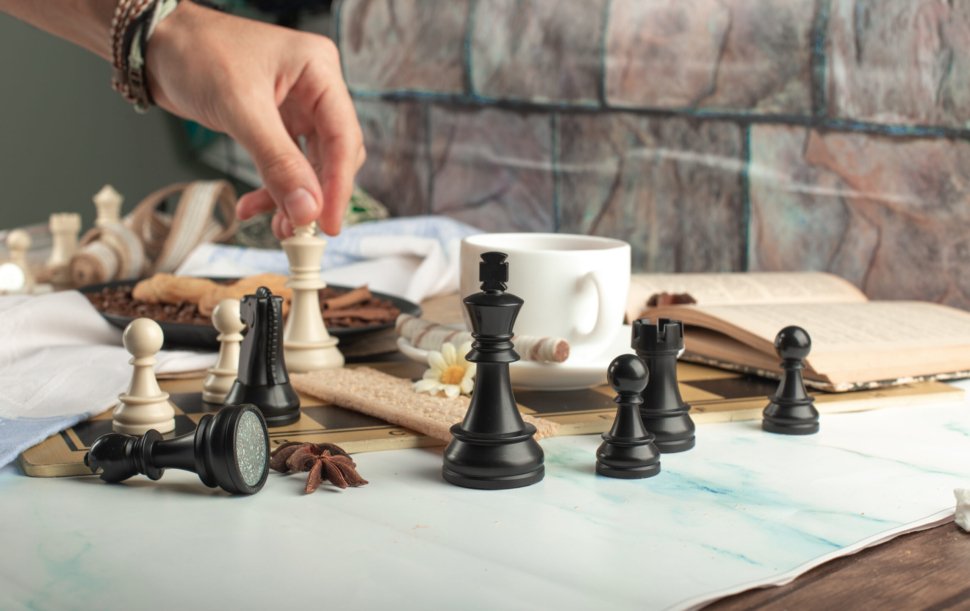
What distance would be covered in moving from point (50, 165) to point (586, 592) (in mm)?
3553

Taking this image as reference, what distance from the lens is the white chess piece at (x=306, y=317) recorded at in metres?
1.24

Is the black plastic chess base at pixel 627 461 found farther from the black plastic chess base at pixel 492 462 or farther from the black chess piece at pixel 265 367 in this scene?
the black chess piece at pixel 265 367

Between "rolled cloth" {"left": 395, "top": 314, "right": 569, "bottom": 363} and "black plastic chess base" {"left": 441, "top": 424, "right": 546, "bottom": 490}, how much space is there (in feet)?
0.73

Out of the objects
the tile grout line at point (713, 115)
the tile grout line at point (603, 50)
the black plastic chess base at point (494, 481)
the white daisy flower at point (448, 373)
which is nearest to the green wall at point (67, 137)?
the tile grout line at point (713, 115)

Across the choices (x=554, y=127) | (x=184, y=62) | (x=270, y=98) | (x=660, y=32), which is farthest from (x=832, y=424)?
(x=554, y=127)

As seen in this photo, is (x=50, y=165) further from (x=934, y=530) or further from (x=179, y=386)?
(x=934, y=530)

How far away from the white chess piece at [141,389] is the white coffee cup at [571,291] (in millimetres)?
360

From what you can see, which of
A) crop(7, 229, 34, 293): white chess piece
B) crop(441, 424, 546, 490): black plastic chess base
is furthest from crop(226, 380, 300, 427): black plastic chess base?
crop(7, 229, 34, 293): white chess piece

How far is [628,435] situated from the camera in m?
0.90

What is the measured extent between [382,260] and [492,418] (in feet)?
4.31

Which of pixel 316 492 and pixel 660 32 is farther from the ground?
pixel 660 32

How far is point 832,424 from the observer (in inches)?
43.9

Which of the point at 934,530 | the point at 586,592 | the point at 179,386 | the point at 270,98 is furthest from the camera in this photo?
the point at 270,98

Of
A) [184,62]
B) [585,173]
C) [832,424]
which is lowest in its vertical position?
[832,424]
